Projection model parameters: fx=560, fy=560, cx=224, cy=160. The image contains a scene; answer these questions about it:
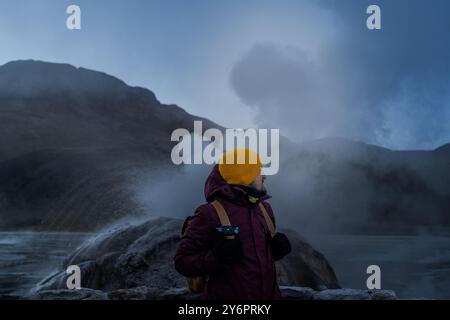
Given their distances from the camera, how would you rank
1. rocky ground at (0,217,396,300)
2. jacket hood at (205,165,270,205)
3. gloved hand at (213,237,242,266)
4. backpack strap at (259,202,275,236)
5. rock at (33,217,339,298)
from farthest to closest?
rock at (33,217,339,298) < rocky ground at (0,217,396,300) < backpack strap at (259,202,275,236) < jacket hood at (205,165,270,205) < gloved hand at (213,237,242,266)

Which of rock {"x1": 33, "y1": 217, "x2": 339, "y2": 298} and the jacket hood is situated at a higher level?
the jacket hood

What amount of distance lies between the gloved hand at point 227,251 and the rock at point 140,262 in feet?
7.52

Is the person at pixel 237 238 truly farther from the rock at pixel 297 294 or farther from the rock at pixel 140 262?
the rock at pixel 140 262

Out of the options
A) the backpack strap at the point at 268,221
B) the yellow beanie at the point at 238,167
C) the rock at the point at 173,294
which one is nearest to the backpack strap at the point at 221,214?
the yellow beanie at the point at 238,167

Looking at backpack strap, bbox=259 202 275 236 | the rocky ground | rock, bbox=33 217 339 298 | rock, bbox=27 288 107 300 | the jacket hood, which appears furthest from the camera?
rock, bbox=33 217 339 298

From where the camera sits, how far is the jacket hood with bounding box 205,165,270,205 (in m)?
2.51

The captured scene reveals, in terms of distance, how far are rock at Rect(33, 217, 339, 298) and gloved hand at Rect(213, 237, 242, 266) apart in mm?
2293

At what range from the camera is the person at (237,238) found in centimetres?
246

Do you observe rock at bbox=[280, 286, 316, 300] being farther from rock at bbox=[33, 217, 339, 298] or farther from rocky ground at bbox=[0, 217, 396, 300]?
rock at bbox=[33, 217, 339, 298]

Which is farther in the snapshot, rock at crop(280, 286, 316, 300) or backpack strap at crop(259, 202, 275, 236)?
rock at crop(280, 286, 316, 300)

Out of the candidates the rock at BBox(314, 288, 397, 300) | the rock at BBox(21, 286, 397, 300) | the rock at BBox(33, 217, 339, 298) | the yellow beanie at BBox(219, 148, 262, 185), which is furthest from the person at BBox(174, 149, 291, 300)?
the rock at BBox(33, 217, 339, 298)
